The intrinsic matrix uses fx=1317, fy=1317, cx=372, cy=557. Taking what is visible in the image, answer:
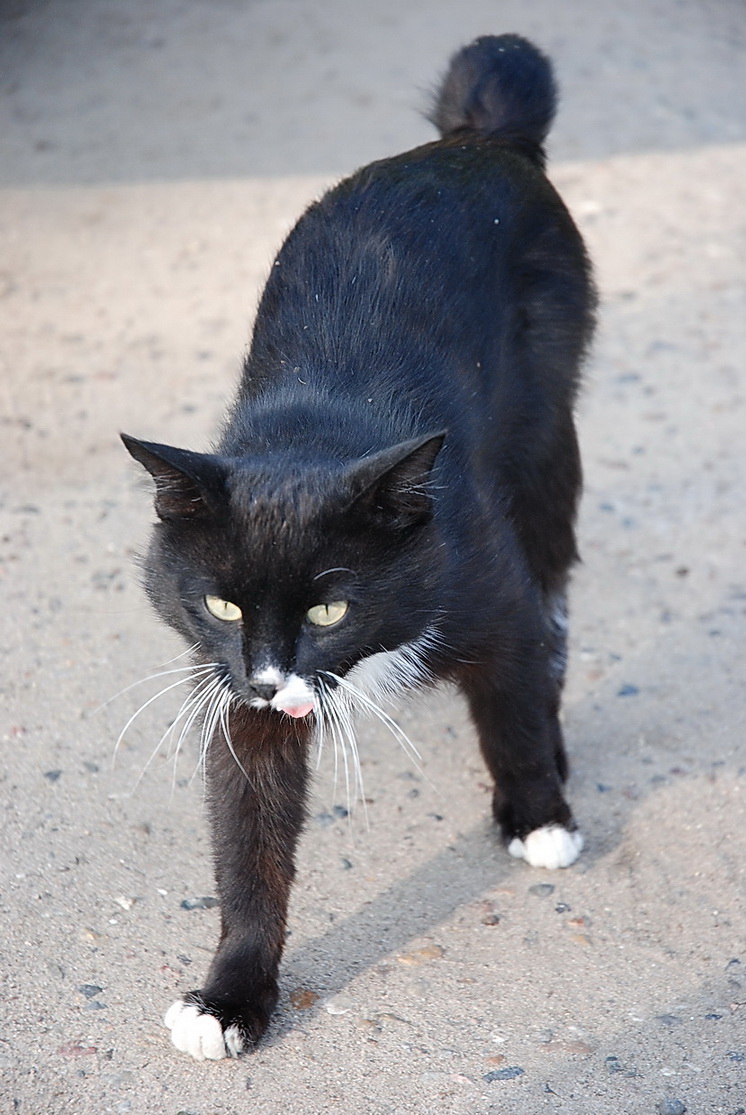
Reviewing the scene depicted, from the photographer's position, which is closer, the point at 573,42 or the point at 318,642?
the point at 318,642

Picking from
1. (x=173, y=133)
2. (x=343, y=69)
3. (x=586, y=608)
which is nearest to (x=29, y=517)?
(x=586, y=608)

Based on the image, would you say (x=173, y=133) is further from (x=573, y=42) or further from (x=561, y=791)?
(x=561, y=791)

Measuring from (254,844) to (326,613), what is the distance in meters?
0.59

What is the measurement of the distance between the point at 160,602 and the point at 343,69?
18.6 feet

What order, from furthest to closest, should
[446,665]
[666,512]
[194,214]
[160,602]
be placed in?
[194,214], [666,512], [446,665], [160,602]

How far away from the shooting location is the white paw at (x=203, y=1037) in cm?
250

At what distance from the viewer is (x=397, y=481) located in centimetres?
229

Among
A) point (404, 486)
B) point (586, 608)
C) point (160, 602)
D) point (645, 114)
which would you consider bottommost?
point (586, 608)

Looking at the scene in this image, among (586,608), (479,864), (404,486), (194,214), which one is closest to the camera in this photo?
(404,486)

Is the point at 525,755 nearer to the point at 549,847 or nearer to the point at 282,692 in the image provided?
the point at 549,847

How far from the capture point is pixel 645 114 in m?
6.99

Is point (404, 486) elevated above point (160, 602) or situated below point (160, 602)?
above

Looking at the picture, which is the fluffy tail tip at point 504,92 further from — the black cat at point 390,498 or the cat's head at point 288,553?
the cat's head at point 288,553

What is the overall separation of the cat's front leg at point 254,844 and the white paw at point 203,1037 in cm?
4
